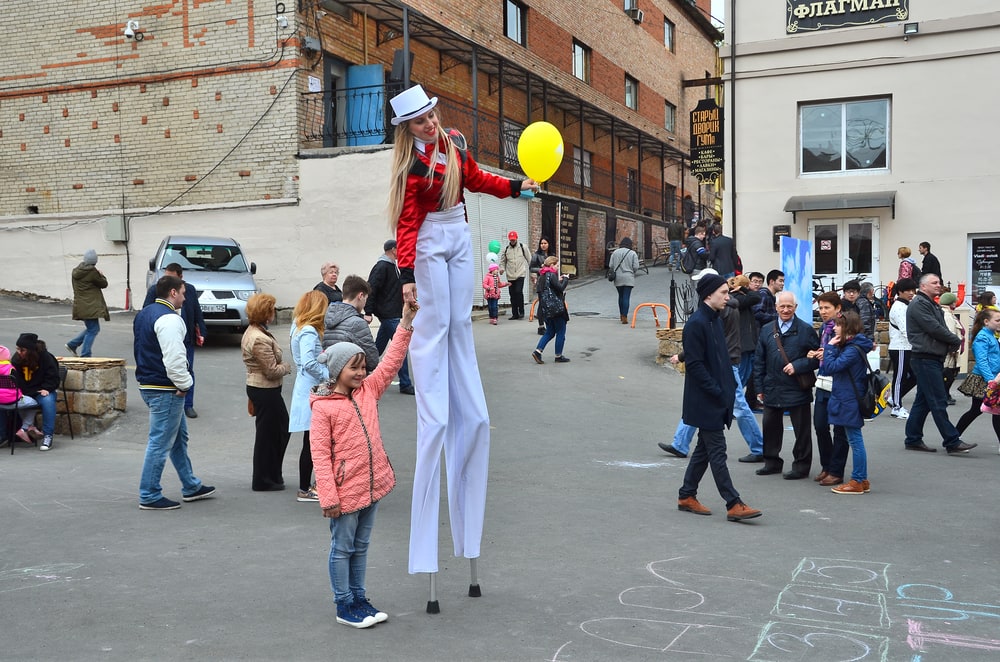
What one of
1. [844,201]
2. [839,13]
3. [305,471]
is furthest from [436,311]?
[839,13]

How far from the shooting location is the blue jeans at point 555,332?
593 inches

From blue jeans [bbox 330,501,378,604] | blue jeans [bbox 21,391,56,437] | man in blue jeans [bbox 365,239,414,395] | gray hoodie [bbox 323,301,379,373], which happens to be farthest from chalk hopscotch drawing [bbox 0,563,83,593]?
man in blue jeans [bbox 365,239,414,395]

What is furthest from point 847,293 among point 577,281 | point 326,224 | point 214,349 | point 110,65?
point 110,65

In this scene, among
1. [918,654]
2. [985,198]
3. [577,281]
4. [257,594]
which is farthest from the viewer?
[577,281]

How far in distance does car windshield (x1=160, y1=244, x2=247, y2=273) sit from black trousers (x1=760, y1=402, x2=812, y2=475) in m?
11.6

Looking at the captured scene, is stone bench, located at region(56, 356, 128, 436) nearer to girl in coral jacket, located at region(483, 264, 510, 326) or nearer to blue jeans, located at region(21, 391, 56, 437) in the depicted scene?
blue jeans, located at region(21, 391, 56, 437)

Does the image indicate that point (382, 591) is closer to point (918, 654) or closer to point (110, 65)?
point (918, 654)

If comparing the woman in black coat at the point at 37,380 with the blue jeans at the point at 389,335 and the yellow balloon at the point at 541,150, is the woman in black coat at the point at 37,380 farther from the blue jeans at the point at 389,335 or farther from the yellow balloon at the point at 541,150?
the yellow balloon at the point at 541,150

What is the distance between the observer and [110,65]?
22.0 m

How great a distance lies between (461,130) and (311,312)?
17.2 meters

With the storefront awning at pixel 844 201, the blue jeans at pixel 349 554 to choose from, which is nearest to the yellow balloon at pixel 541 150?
the blue jeans at pixel 349 554

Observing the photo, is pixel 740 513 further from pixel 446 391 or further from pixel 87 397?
pixel 87 397

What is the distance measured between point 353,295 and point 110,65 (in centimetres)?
1710

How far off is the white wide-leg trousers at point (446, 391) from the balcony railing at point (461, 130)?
39.8ft
